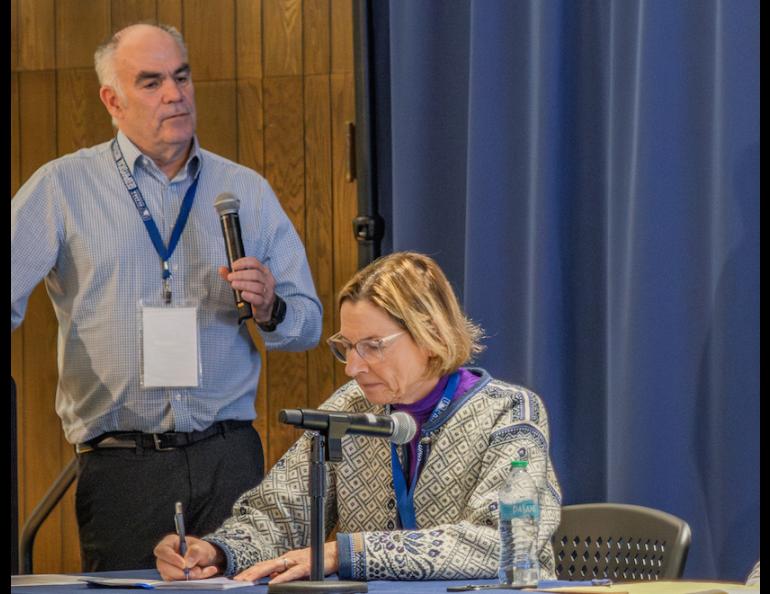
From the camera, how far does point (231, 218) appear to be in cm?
327

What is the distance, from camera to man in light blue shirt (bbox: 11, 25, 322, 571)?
3387 millimetres

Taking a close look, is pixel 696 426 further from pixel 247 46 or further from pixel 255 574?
pixel 247 46

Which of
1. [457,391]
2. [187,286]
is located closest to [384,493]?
[457,391]

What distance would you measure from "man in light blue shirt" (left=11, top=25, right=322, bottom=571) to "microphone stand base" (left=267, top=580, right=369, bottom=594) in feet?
4.18

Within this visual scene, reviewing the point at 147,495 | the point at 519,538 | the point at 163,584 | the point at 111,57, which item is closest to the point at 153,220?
the point at 111,57

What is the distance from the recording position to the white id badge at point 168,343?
3.41 metres

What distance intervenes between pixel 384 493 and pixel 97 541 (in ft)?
3.67

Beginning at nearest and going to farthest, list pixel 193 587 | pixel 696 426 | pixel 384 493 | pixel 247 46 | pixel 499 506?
pixel 193 587 → pixel 499 506 → pixel 384 493 → pixel 696 426 → pixel 247 46

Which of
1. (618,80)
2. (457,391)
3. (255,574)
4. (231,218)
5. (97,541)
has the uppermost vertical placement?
(618,80)

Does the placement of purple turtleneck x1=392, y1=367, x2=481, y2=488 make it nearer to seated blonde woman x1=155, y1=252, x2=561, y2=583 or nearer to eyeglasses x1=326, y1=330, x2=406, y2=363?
seated blonde woman x1=155, y1=252, x2=561, y2=583

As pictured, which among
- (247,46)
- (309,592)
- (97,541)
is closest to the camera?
(309,592)

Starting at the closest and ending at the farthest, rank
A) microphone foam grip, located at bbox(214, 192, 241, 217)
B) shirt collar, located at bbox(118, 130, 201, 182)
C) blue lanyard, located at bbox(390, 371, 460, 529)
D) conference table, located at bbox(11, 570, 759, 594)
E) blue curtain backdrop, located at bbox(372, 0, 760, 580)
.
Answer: conference table, located at bbox(11, 570, 759, 594) < blue lanyard, located at bbox(390, 371, 460, 529) < blue curtain backdrop, located at bbox(372, 0, 760, 580) < microphone foam grip, located at bbox(214, 192, 241, 217) < shirt collar, located at bbox(118, 130, 201, 182)

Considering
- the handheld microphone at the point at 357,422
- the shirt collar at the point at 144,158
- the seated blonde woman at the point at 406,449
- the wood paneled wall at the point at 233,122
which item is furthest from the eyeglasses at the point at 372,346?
the wood paneled wall at the point at 233,122

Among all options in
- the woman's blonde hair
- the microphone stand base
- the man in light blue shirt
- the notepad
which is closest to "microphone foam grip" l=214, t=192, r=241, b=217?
the man in light blue shirt
